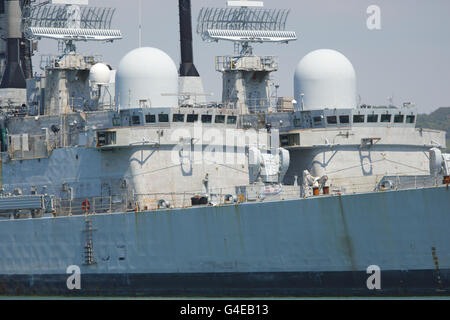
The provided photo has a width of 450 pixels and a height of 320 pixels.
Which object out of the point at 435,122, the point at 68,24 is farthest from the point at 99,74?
the point at 435,122

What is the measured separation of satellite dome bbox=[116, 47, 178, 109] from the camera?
4453cm

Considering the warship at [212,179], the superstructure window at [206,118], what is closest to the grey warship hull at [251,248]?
the warship at [212,179]

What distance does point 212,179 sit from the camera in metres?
43.9

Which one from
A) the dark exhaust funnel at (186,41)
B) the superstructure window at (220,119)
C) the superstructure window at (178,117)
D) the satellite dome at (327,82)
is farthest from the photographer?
the dark exhaust funnel at (186,41)

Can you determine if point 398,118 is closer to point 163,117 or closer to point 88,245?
point 163,117

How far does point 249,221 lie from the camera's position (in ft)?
129

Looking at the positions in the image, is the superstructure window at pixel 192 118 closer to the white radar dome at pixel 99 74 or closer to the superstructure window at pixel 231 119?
the superstructure window at pixel 231 119

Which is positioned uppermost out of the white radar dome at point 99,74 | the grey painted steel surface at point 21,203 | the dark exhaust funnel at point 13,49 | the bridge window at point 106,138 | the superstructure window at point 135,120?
the dark exhaust funnel at point 13,49

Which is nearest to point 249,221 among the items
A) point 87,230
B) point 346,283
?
point 346,283

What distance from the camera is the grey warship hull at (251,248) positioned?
118 ft

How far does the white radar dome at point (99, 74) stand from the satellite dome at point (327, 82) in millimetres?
8904

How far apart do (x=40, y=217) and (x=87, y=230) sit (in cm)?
308

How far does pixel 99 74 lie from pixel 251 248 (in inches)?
521

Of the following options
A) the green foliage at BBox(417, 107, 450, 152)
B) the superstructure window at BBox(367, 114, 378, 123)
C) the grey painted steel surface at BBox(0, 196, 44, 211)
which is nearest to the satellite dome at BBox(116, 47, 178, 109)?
the grey painted steel surface at BBox(0, 196, 44, 211)
